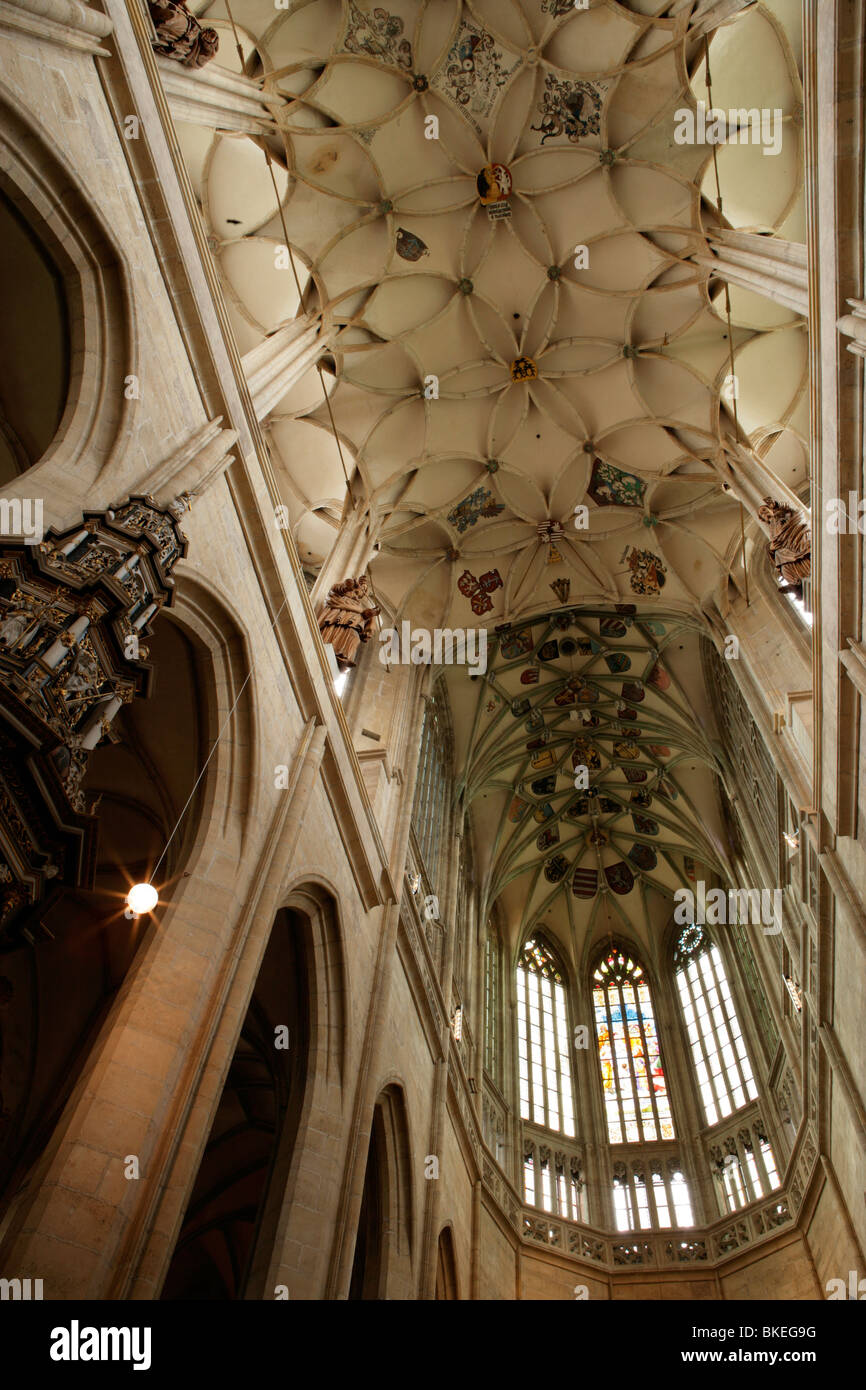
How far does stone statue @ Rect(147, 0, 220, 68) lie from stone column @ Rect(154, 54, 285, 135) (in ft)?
0.77

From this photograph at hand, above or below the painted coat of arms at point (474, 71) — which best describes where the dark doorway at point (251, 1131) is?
below

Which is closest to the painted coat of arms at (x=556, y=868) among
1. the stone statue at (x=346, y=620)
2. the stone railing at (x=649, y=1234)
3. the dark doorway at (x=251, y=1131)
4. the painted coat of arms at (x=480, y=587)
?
the stone railing at (x=649, y=1234)

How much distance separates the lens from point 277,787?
8.87 meters

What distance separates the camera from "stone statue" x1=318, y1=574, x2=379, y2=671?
37.3 ft

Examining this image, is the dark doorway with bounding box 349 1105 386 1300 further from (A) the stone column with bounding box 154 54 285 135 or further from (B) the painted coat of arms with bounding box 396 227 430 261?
(B) the painted coat of arms with bounding box 396 227 430 261

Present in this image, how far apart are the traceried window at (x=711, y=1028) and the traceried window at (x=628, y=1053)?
859 mm

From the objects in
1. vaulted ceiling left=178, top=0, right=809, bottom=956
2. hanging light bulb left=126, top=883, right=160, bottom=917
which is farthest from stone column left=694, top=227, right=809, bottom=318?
hanging light bulb left=126, top=883, right=160, bottom=917

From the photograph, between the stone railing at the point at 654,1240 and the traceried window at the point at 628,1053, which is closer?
the stone railing at the point at 654,1240

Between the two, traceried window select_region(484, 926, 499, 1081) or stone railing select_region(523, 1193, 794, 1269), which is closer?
stone railing select_region(523, 1193, 794, 1269)

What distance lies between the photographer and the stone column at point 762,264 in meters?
11.0

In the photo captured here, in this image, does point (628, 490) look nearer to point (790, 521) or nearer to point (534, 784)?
point (790, 521)

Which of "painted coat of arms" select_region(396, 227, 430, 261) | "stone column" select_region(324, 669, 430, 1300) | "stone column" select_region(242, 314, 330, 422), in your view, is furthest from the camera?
"painted coat of arms" select_region(396, 227, 430, 261)

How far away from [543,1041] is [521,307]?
1491 cm

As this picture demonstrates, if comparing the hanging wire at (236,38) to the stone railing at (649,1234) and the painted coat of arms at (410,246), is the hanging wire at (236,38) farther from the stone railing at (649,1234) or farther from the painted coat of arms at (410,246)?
the stone railing at (649,1234)
